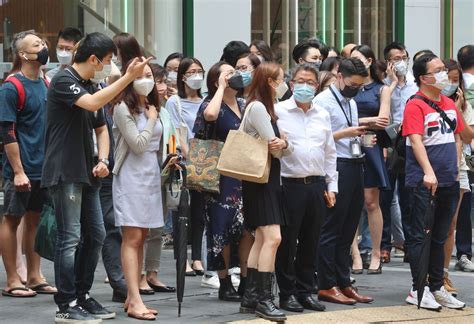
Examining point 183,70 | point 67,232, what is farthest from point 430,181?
point 67,232

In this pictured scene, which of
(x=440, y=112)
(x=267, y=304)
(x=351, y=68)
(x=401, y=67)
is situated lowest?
(x=267, y=304)

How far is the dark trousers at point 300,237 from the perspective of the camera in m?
9.41

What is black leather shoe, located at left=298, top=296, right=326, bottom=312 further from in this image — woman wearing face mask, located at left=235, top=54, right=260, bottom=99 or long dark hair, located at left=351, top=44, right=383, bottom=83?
long dark hair, located at left=351, top=44, right=383, bottom=83

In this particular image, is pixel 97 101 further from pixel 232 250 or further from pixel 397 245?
pixel 397 245

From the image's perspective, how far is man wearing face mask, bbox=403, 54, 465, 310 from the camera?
978 cm

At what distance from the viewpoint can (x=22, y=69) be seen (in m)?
9.98

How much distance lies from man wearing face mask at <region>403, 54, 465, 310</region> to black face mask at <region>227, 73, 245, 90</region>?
1356 millimetres

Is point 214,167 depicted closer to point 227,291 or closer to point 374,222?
point 227,291

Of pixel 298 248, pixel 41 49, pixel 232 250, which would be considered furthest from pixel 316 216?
pixel 41 49

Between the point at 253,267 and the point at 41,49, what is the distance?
2.52 metres

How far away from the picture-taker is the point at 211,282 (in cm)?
1063

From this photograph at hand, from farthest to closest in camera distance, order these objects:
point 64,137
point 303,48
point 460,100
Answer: point 303,48
point 460,100
point 64,137

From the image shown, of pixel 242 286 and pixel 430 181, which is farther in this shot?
pixel 242 286

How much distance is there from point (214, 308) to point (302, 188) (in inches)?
46.3
